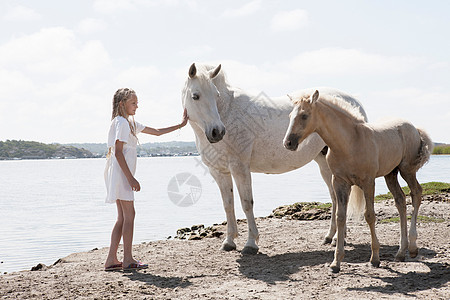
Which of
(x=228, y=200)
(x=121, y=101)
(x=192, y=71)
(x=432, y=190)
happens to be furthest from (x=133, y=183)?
(x=432, y=190)

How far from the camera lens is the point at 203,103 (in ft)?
19.6

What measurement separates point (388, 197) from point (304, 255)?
7.72m

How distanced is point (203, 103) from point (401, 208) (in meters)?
3.07

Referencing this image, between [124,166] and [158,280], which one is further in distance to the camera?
[124,166]

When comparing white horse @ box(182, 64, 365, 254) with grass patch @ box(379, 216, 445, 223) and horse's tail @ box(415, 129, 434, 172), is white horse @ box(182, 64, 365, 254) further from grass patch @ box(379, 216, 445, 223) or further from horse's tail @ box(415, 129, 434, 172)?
grass patch @ box(379, 216, 445, 223)

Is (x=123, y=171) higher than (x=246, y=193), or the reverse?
(x=123, y=171)

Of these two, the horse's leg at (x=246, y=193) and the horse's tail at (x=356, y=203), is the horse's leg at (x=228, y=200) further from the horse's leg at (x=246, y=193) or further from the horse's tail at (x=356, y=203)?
the horse's tail at (x=356, y=203)

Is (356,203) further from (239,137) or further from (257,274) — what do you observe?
(257,274)

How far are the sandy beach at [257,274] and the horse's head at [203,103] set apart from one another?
6.08ft

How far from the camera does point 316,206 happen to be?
39.7ft

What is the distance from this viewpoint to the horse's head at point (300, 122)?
4.90 m

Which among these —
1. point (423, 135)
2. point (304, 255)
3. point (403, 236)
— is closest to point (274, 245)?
point (304, 255)

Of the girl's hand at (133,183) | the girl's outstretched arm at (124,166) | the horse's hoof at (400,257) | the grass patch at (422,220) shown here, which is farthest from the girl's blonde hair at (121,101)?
the grass patch at (422,220)

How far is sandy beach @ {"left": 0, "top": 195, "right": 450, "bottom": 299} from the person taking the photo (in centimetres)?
445
